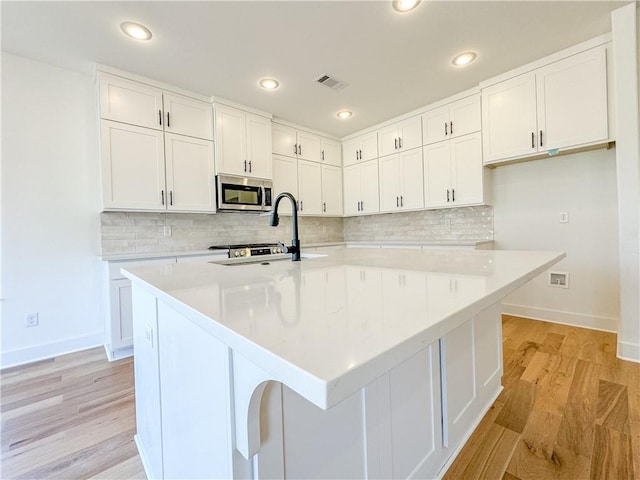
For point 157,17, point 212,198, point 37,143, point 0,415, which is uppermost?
point 157,17

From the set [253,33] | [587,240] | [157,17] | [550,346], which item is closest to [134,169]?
[157,17]

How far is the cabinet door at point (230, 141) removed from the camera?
3264 millimetres

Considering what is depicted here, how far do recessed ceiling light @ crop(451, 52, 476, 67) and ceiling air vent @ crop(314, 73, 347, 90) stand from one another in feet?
3.44

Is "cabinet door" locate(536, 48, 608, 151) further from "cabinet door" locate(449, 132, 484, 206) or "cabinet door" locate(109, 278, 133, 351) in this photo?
"cabinet door" locate(109, 278, 133, 351)

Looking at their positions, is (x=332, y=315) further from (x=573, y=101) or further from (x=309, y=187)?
(x=309, y=187)

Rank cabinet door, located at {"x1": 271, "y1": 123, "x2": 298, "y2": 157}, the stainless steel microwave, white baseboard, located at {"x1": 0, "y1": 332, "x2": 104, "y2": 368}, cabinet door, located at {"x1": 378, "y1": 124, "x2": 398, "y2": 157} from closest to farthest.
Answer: white baseboard, located at {"x1": 0, "y1": 332, "x2": 104, "y2": 368}
the stainless steel microwave
cabinet door, located at {"x1": 271, "y1": 123, "x2": 298, "y2": 157}
cabinet door, located at {"x1": 378, "y1": 124, "x2": 398, "y2": 157}

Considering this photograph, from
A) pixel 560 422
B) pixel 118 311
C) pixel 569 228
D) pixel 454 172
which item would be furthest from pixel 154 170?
pixel 569 228

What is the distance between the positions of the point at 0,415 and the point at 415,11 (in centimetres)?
372

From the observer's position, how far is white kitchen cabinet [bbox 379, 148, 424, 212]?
3771mm

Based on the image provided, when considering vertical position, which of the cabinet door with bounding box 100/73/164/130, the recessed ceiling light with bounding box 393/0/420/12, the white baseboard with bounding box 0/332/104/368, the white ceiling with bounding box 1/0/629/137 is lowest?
the white baseboard with bounding box 0/332/104/368

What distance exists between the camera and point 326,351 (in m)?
0.36

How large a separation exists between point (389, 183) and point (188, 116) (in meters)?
2.66

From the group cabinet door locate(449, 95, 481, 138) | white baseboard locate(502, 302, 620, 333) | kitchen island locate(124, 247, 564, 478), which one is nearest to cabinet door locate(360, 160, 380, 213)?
cabinet door locate(449, 95, 481, 138)

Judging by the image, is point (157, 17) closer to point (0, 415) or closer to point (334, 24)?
point (334, 24)
